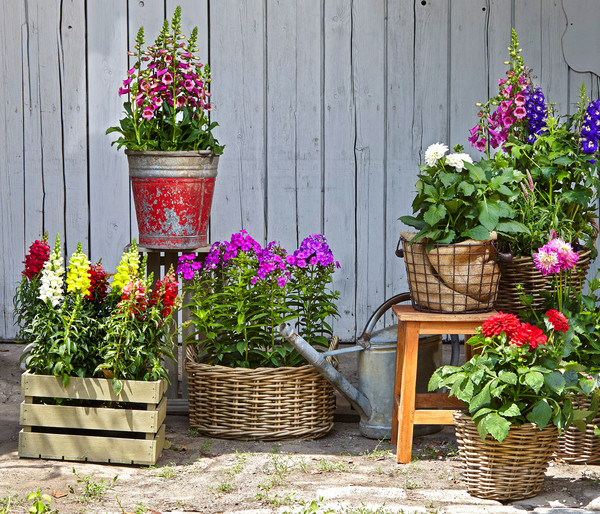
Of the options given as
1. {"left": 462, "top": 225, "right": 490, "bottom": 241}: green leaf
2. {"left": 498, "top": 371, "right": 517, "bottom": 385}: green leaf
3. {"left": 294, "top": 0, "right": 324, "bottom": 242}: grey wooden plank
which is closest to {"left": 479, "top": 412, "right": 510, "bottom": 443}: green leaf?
{"left": 498, "top": 371, "right": 517, "bottom": 385}: green leaf

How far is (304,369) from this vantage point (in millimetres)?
3354

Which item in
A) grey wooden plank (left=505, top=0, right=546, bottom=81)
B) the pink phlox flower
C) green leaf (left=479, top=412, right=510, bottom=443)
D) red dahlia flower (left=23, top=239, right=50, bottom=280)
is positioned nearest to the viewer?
green leaf (left=479, top=412, right=510, bottom=443)

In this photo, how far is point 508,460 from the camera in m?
2.72

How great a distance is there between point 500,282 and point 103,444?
1670 millimetres

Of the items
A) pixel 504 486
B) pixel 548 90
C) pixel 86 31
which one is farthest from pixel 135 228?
pixel 504 486

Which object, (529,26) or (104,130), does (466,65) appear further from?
(104,130)

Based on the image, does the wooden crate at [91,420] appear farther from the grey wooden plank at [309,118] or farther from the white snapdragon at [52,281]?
the grey wooden plank at [309,118]

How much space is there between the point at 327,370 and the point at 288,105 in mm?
1960

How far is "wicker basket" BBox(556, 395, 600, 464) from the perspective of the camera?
9.99 ft

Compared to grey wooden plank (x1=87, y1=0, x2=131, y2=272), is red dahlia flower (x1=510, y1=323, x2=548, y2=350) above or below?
below

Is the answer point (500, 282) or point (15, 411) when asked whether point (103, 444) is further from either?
point (500, 282)

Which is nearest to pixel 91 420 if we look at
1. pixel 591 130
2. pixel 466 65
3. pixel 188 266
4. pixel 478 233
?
pixel 188 266

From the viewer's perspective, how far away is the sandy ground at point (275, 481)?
268 centimetres

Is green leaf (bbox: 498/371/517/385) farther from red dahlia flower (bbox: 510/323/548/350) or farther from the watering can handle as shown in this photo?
the watering can handle
